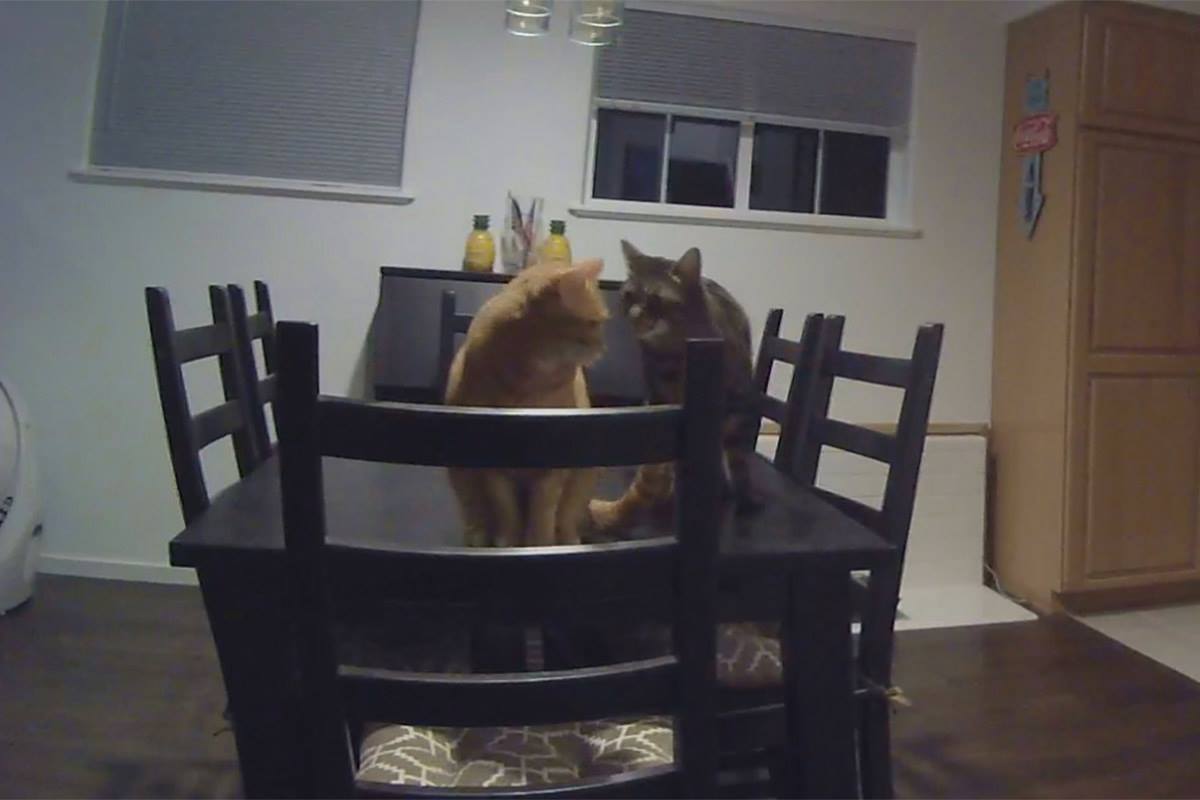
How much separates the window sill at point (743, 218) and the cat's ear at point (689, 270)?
206 centimetres

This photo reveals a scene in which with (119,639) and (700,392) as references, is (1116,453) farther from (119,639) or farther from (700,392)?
(119,639)

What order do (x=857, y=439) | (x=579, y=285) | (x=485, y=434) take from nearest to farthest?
(x=485, y=434), (x=579, y=285), (x=857, y=439)

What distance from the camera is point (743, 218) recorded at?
3137mm

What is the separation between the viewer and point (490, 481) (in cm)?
90

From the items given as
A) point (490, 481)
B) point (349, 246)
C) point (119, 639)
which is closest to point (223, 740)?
point (119, 639)

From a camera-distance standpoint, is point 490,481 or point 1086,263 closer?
point 490,481

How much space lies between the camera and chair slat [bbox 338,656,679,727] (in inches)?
28.0

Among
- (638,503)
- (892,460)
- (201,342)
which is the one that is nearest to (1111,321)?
(892,460)

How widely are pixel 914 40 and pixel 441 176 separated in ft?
6.36

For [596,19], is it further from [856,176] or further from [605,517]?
[856,176]

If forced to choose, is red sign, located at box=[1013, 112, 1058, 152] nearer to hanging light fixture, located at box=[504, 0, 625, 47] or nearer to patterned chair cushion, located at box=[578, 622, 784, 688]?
hanging light fixture, located at box=[504, 0, 625, 47]

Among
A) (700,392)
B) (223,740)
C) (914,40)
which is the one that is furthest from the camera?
(914,40)

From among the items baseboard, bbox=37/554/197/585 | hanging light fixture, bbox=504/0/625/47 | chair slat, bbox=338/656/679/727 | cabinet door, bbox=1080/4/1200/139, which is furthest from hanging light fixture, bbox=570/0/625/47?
baseboard, bbox=37/554/197/585

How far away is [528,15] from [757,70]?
1429 millimetres
